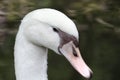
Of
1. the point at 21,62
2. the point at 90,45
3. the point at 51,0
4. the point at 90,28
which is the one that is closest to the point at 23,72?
the point at 21,62

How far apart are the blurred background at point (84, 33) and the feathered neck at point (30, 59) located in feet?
2.64

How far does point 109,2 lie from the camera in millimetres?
5227

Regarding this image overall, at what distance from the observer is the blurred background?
15.6 feet

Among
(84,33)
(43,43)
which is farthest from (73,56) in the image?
(84,33)

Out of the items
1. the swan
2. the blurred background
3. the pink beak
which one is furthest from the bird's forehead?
the blurred background

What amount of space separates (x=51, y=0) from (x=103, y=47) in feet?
5.35

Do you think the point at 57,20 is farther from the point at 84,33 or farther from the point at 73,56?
the point at 84,33

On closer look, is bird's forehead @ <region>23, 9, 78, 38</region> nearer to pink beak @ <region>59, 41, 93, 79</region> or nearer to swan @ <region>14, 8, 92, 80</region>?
swan @ <region>14, 8, 92, 80</region>

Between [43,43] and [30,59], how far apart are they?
141 mm

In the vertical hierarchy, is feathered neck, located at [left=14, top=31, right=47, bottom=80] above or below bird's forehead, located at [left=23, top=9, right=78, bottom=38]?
below

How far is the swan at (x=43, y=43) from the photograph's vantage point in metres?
3.58

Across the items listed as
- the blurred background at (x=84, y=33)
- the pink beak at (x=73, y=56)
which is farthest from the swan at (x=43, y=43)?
the blurred background at (x=84, y=33)

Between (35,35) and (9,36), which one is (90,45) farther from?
(35,35)

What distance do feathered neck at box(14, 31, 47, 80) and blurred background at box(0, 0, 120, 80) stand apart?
2.64 ft
